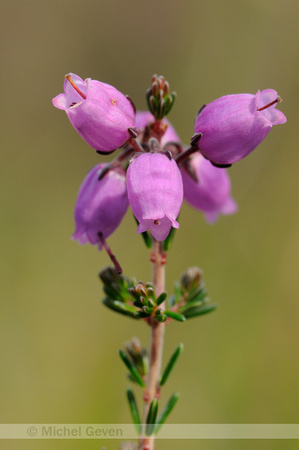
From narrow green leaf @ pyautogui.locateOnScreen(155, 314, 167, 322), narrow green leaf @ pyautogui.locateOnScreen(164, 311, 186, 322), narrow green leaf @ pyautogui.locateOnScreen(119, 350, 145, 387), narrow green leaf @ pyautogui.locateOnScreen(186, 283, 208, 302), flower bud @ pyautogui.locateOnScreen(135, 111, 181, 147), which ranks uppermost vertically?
flower bud @ pyautogui.locateOnScreen(135, 111, 181, 147)

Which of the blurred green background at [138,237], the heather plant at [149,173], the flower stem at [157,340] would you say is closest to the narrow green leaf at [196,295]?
the heather plant at [149,173]

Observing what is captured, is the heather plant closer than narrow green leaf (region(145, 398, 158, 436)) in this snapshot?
Yes

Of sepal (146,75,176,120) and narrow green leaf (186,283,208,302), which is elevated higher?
sepal (146,75,176,120)

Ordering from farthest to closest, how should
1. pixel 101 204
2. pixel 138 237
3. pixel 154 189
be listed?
pixel 138 237
pixel 101 204
pixel 154 189

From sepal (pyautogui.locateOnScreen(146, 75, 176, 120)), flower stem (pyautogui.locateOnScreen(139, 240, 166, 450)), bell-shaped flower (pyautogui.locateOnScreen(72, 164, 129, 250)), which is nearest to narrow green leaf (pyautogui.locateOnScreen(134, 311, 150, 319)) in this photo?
flower stem (pyautogui.locateOnScreen(139, 240, 166, 450))

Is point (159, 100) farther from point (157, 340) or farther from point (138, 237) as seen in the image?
point (138, 237)

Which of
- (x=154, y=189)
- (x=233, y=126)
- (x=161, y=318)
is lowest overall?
(x=161, y=318)

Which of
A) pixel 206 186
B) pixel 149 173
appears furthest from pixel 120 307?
pixel 206 186

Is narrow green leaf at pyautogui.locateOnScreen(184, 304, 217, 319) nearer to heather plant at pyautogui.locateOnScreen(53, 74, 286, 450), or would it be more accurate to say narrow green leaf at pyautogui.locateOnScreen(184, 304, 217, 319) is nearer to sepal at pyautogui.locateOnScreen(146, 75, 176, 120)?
heather plant at pyautogui.locateOnScreen(53, 74, 286, 450)
